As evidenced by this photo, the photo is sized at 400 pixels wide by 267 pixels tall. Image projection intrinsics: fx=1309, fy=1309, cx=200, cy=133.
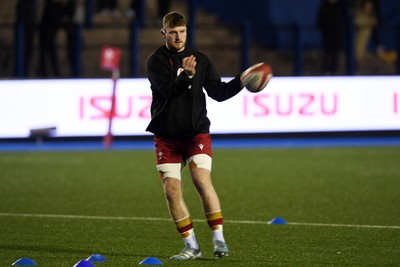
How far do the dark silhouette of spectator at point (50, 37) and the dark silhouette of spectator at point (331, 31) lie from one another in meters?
5.65

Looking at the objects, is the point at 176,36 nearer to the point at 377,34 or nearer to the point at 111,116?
the point at 111,116

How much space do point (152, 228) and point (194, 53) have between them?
9.39 ft

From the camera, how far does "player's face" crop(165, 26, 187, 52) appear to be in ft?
34.9

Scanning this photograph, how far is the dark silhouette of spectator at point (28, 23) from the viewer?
86.4ft

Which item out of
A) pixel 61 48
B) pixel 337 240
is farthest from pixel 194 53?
pixel 61 48

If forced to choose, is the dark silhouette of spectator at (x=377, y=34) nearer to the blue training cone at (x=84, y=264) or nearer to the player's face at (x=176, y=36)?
the player's face at (x=176, y=36)

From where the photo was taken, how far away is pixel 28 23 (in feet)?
88.2

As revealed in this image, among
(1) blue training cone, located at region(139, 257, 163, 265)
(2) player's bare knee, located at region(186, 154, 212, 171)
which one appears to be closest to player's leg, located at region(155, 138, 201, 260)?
(2) player's bare knee, located at region(186, 154, 212, 171)

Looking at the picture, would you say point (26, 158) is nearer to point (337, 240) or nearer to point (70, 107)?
point (70, 107)

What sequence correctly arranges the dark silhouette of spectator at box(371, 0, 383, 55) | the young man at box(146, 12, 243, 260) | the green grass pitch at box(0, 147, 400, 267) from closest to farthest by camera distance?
the young man at box(146, 12, 243, 260) → the green grass pitch at box(0, 147, 400, 267) → the dark silhouette of spectator at box(371, 0, 383, 55)

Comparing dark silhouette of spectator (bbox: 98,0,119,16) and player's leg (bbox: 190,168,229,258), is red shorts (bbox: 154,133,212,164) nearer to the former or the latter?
player's leg (bbox: 190,168,229,258)

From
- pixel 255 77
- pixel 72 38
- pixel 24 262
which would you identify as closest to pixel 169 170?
pixel 255 77

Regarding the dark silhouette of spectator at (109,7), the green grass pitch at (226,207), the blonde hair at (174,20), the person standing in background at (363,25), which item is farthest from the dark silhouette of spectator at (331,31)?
the blonde hair at (174,20)

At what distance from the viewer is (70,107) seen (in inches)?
904
